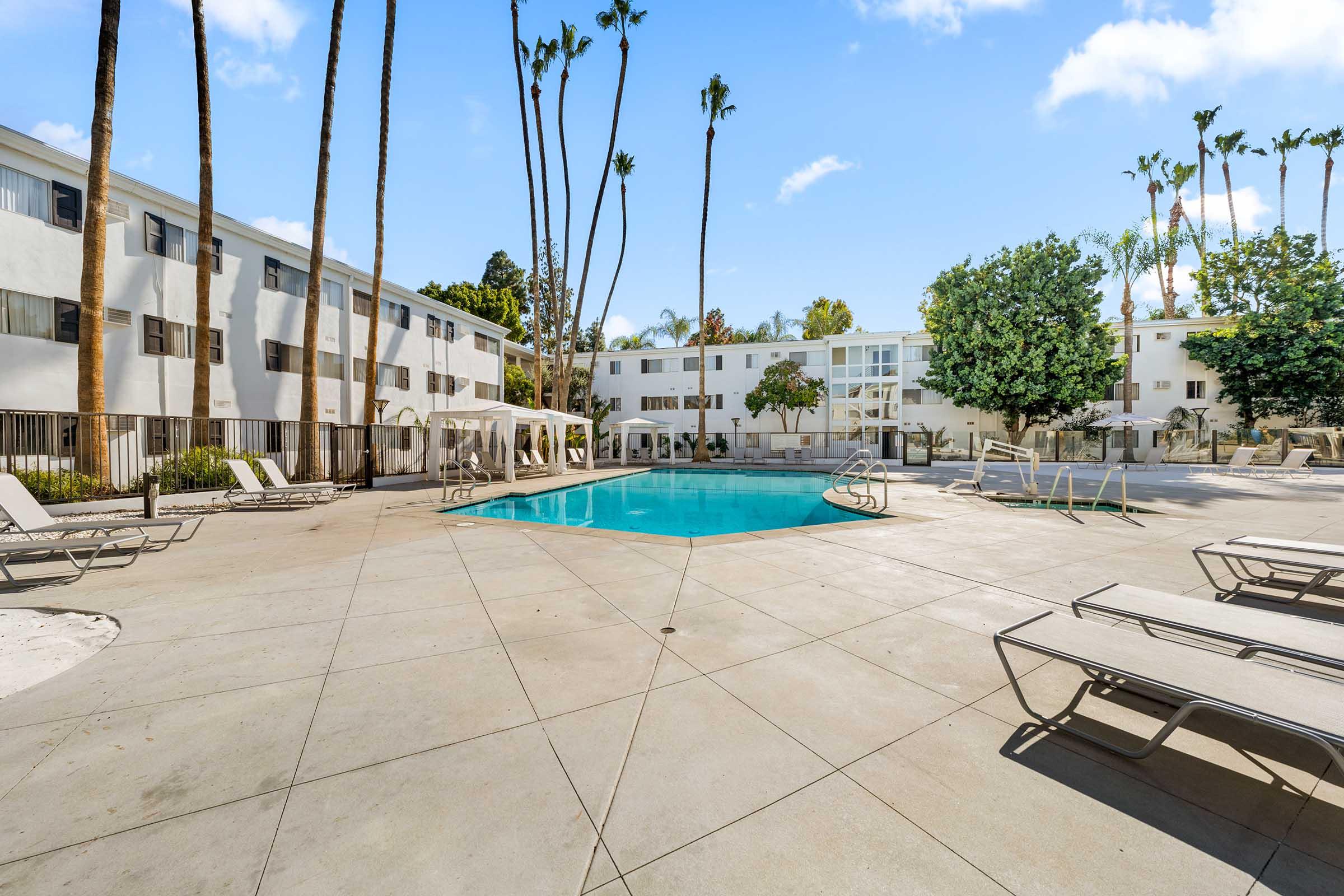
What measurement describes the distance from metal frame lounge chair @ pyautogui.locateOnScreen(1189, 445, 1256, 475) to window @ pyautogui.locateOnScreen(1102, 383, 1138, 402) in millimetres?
8516

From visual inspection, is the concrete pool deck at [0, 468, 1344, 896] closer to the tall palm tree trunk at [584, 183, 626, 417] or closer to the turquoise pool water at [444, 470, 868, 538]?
the turquoise pool water at [444, 470, 868, 538]

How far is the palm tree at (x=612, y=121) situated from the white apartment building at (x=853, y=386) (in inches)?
361

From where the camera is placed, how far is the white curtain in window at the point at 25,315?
11.1m

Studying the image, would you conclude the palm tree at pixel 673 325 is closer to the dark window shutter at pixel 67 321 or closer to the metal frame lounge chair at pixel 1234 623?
the dark window shutter at pixel 67 321

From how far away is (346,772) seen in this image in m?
2.10

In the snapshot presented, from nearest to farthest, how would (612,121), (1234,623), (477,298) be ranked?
(1234,623)
(612,121)
(477,298)

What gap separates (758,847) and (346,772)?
1.69 meters

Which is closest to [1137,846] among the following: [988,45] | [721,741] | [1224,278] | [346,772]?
[721,741]

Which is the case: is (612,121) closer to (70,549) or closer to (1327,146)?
(70,549)

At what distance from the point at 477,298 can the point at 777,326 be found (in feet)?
74.1

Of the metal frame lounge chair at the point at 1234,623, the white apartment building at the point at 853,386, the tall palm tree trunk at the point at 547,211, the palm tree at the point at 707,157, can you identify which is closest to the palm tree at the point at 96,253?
the tall palm tree trunk at the point at 547,211

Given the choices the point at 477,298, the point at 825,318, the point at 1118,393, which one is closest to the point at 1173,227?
the point at 1118,393

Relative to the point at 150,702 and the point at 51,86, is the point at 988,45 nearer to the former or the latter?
the point at 150,702

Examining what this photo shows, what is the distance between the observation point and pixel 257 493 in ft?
33.3
